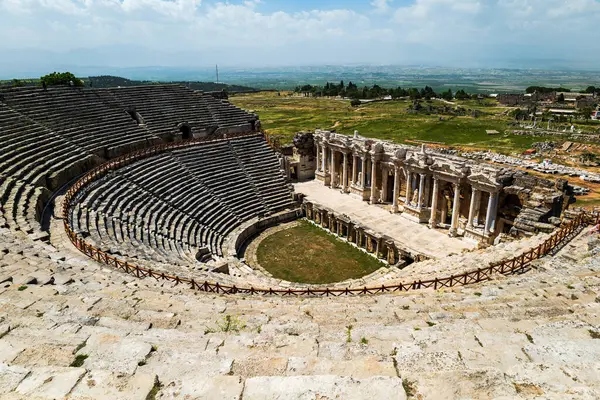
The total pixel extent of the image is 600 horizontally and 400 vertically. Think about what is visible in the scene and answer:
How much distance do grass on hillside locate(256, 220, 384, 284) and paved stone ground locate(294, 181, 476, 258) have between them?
2.94 meters

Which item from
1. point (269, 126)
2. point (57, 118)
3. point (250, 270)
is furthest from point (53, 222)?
point (269, 126)

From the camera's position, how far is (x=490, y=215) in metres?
27.0

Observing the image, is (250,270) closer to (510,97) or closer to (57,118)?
(57,118)

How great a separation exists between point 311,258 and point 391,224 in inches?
304

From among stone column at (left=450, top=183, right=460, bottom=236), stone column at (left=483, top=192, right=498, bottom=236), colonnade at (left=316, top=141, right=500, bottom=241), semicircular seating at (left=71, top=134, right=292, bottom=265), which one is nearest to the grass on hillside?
semicircular seating at (left=71, top=134, right=292, bottom=265)

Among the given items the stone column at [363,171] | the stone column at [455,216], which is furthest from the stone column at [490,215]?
the stone column at [363,171]

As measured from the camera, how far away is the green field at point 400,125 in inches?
3029

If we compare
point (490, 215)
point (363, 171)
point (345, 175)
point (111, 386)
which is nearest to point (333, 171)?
point (345, 175)

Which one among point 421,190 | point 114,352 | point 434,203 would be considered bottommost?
point 434,203

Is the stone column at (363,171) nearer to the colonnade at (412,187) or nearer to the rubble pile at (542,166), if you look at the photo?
the colonnade at (412,187)

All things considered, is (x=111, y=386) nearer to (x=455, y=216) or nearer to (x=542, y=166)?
(x=455, y=216)

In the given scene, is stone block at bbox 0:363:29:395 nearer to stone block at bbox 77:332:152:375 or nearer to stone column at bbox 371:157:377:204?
stone block at bbox 77:332:152:375

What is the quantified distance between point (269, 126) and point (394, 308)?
8345cm

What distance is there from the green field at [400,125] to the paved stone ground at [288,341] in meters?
59.5
